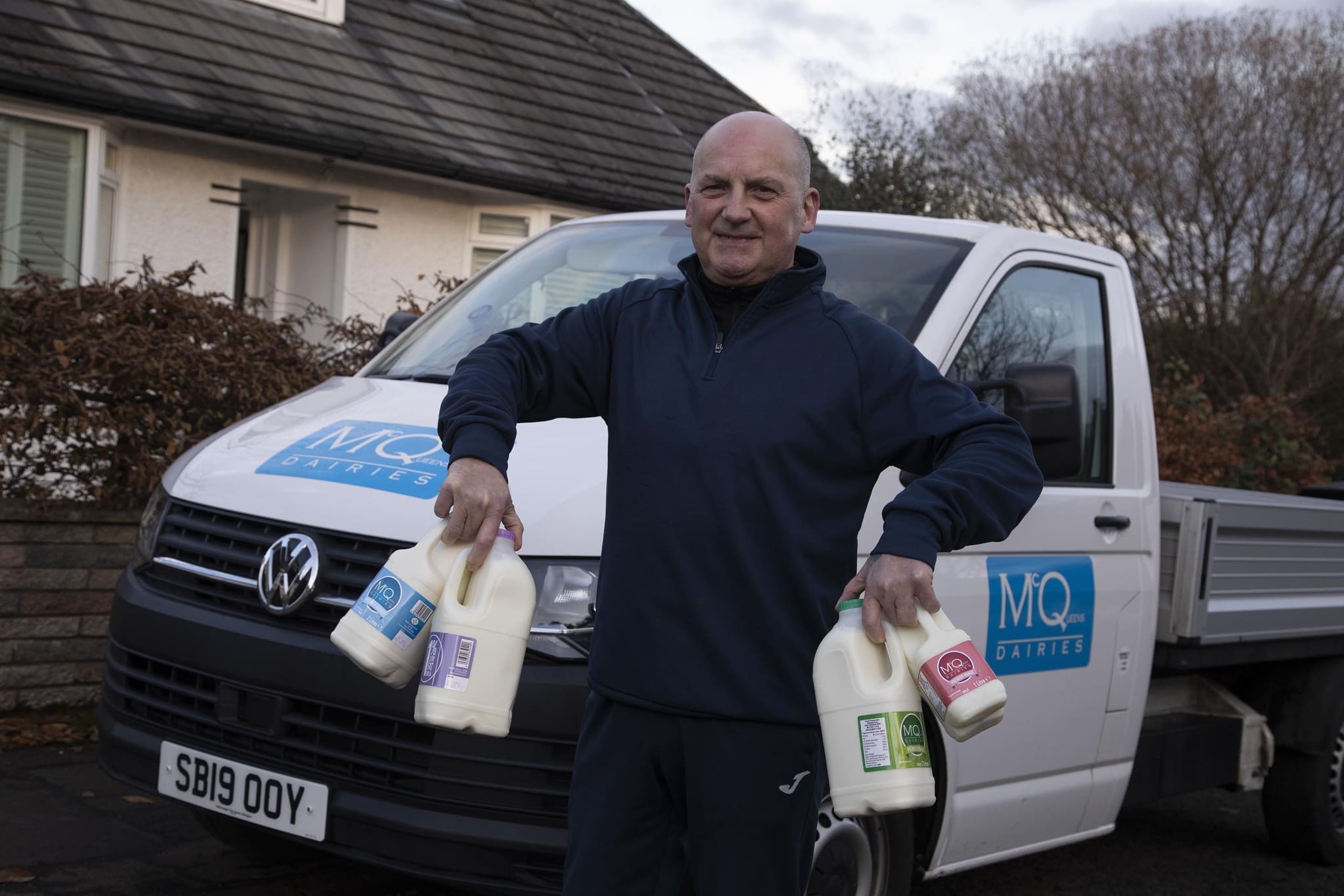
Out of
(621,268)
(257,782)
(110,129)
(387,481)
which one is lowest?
(257,782)

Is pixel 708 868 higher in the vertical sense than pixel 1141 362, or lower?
lower

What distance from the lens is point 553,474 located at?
Answer: 3.74m

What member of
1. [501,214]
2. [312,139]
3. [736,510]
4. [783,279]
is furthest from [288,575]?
[501,214]

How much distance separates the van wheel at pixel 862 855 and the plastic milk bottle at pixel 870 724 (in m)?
1.27

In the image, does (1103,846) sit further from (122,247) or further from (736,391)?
(122,247)

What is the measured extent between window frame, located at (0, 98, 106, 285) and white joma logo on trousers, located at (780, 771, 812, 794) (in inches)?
336

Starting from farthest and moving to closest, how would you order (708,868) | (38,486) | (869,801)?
(38,486) < (708,868) < (869,801)

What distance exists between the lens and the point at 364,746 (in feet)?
11.7

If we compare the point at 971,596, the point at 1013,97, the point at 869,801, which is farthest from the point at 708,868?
the point at 1013,97

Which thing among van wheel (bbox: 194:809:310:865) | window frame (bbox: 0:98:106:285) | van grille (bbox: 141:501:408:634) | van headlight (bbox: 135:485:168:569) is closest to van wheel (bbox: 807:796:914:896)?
van grille (bbox: 141:501:408:634)

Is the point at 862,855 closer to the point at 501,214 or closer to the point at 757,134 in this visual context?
the point at 757,134

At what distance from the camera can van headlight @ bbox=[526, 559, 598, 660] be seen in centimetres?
347

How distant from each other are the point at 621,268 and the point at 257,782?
2.02m

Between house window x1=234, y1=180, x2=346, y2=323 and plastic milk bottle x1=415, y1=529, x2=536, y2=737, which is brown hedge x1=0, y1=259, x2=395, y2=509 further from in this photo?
house window x1=234, y1=180, x2=346, y2=323
